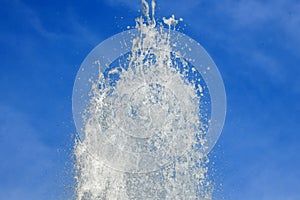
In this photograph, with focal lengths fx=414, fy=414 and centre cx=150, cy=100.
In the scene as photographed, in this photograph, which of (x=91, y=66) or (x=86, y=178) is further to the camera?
(x=86, y=178)

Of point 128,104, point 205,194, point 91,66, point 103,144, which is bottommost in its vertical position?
point 205,194

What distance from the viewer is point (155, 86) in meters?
11.0

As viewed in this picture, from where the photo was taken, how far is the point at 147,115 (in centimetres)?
1097

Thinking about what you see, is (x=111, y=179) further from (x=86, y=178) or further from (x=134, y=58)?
(x=134, y=58)

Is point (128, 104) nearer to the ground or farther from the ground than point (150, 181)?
farther from the ground

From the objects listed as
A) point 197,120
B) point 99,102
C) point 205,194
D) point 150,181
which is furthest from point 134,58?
point 205,194

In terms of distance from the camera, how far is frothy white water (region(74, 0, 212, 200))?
10.9m

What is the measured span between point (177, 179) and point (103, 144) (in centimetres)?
230

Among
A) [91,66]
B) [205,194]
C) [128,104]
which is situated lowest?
[205,194]

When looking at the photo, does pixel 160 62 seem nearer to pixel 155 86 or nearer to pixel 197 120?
pixel 155 86

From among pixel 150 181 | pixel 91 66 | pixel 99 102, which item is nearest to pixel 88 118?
pixel 99 102

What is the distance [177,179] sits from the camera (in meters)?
11.5

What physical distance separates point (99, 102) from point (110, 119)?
1.84ft

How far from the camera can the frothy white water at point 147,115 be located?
1091 cm
